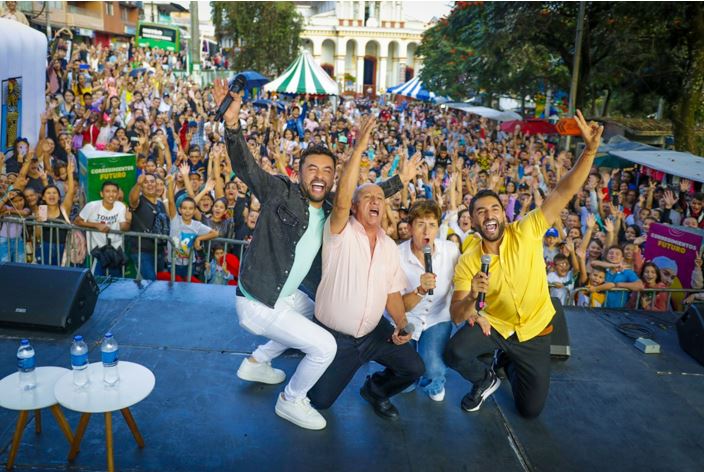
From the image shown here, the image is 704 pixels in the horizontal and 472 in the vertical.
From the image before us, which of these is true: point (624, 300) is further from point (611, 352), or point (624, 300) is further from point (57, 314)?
point (57, 314)

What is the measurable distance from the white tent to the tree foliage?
1083cm

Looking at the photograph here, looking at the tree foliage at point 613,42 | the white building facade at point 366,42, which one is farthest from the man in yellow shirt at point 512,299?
the white building facade at point 366,42

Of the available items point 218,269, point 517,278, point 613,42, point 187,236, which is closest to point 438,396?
point 517,278

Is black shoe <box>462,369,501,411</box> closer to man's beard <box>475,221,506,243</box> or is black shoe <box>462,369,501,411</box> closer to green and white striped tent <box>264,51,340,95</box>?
man's beard <box>475,221,506,243</box>

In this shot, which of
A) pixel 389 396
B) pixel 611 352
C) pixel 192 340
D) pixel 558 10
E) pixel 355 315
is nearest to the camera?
pixel 355 315

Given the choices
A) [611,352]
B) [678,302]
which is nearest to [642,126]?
[678,302]

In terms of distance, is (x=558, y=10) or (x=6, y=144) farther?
(x=558, y=10)

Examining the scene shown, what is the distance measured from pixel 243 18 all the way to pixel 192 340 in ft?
106

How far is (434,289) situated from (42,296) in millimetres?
3201

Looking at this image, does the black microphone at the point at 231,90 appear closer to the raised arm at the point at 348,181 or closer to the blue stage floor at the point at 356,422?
the raised arm at the point at 348,181

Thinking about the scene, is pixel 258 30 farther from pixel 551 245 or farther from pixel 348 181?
pixel 348 181

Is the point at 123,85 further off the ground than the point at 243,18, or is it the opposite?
the point at 243,18

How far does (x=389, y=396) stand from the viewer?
4.04 meters

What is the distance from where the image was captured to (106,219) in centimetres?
674
